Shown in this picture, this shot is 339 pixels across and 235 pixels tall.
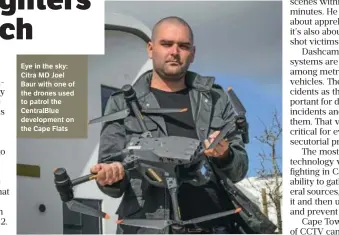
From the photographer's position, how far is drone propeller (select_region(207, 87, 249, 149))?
1.25 meters

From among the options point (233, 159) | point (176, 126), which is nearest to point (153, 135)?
point (176, 126)

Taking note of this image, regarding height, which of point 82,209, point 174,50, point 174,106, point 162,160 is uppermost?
point 174,50

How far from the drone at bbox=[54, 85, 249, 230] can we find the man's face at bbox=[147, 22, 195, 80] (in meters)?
0.09

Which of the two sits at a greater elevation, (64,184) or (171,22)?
(171,22)

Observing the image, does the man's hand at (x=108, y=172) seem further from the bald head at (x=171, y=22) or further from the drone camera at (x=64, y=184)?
the bald head at (x=171, y=22)

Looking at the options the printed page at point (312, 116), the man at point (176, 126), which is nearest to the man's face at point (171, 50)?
the man at point (176, 126)

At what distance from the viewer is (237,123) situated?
1253 millimetres

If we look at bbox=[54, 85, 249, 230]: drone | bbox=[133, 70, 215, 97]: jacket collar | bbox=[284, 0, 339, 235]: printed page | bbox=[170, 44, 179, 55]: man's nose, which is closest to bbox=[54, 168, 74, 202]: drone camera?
bbox=[54, 85, 249, 230]: drone

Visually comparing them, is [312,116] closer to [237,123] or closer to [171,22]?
[237,123]

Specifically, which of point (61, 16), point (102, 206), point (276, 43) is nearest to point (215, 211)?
point (102, 206)

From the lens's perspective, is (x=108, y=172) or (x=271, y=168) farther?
(x=271, y=168)

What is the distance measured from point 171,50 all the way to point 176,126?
17cm

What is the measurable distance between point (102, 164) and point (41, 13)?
400 millimetres

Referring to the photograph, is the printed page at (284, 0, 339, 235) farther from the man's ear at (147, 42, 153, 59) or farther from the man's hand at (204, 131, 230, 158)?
the man's ear at (147, 42, 153, 59)
